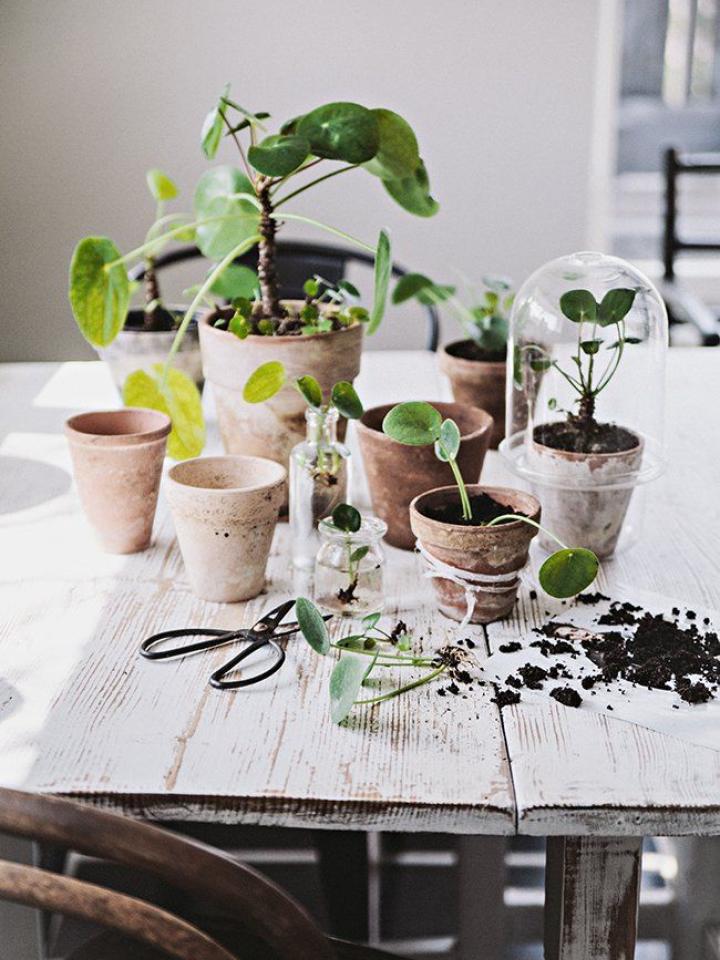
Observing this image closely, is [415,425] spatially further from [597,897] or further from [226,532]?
[597,897]

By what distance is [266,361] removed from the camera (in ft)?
3.80

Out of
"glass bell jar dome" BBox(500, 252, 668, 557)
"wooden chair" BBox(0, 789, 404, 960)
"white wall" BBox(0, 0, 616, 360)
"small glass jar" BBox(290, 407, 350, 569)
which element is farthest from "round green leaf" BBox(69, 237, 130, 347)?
"white wall" BBox(0, 0, 616, 360)

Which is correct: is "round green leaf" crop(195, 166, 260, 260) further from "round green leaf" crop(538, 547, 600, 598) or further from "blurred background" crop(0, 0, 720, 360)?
"blurred background" crop(0, 0, 720, 360)

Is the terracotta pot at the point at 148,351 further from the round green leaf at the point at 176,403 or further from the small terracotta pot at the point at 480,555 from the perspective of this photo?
the small terracotta pot at the point at 480,555

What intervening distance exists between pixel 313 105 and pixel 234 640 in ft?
8.07

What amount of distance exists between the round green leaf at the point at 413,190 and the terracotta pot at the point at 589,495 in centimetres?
36

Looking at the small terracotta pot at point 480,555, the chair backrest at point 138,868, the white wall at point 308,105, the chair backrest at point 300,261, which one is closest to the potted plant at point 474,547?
the small terracotta pot at point 480,555

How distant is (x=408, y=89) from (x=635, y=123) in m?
5.40

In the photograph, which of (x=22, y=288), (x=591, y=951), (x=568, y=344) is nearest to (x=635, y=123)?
(x=22, y=288)

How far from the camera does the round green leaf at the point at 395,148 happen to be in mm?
1168

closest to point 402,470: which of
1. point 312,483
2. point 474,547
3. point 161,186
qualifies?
point 312,483

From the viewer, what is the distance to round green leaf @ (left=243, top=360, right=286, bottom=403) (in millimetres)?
1105

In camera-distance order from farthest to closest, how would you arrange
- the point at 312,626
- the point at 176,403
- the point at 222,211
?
1. the point at 222,211
2. the point at 176,403
3. the point at 312,626

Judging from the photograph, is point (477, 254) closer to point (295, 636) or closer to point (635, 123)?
point (295, 636)
